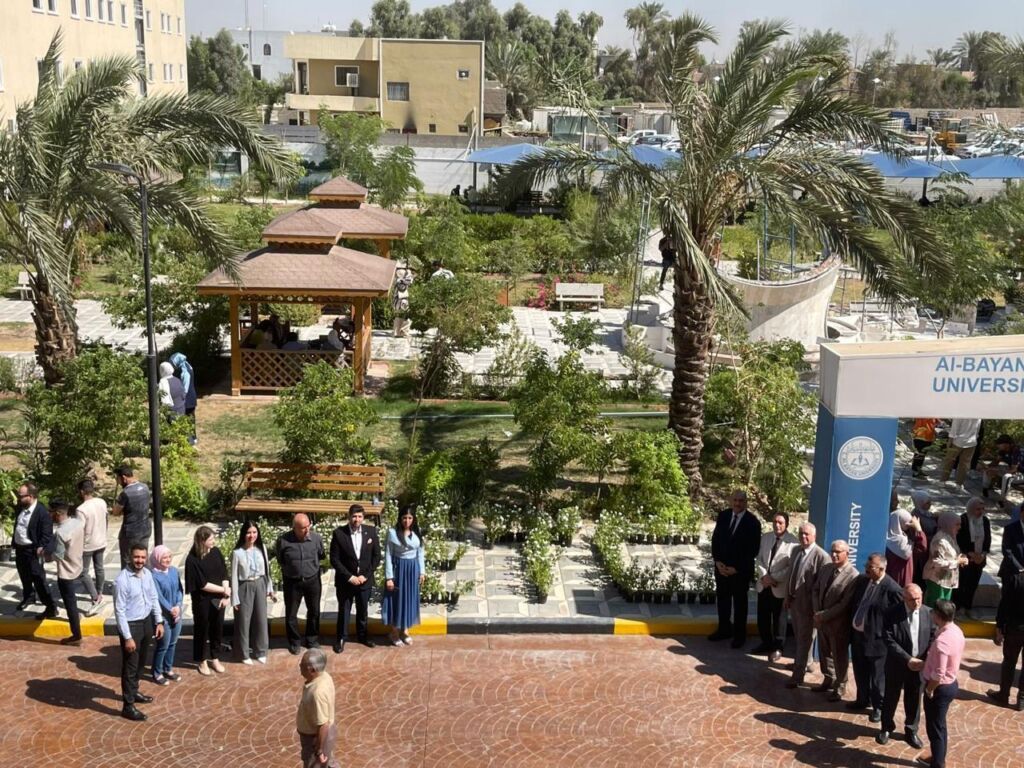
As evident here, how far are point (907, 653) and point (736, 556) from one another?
6.48 feet

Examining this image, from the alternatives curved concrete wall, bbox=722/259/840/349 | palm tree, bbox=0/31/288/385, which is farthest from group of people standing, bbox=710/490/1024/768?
curved concrete wall, bbox=722/259/840/349

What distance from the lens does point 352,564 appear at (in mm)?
9570

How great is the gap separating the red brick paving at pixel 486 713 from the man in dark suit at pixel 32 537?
0.54 metres

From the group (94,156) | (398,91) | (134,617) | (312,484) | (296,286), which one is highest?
(398,91)

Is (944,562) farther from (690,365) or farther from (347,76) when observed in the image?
(347,76)

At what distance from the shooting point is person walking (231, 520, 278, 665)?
29.9 feet

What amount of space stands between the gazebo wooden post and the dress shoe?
9.54 metres

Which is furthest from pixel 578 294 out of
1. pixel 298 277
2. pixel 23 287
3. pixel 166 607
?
pixel 166 607

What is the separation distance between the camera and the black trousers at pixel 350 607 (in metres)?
9.60

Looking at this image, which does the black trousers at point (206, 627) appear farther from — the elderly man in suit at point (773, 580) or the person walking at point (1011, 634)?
the person walking at point (1011, 634)

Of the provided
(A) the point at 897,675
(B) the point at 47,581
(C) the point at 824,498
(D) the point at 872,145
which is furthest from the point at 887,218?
(B) the point at 47,581

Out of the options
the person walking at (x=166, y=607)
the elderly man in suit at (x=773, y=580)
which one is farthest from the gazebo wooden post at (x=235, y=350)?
the elderly man in suit at (x=773, y=580)

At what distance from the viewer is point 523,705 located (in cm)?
884

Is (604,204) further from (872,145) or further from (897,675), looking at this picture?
(897,675)
